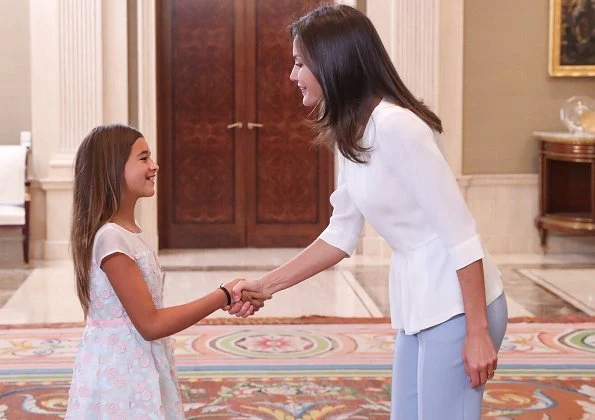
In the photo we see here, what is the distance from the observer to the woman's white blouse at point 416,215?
7.88ft

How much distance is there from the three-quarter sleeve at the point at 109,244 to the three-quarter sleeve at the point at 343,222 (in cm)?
52

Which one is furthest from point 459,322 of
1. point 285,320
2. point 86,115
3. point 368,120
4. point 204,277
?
point 86,115

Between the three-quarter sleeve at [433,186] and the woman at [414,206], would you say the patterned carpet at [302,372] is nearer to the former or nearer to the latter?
the woman at [414,206]

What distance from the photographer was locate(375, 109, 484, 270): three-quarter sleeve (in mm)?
2398

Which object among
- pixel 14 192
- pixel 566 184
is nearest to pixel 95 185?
pixel 14 192

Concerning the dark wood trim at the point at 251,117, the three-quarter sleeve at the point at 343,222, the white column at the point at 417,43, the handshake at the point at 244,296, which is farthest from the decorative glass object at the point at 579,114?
the three-quarter sleeve at the point at 343,222

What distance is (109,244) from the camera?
9.26 ft

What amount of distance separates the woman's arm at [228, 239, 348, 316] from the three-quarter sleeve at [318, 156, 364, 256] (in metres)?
0.02

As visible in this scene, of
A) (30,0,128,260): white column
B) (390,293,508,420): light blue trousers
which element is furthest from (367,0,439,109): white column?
(390,293,508,420): light blue trousers

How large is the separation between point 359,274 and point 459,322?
6.52 m

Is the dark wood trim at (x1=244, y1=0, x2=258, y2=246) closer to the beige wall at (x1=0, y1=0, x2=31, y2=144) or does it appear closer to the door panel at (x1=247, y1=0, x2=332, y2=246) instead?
the door panel at (x1=247, y1=0, x2=332, y2=246)

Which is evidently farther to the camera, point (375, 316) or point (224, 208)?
point (224, 208)

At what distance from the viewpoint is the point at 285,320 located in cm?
683

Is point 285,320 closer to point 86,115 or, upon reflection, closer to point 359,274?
point 359,274
